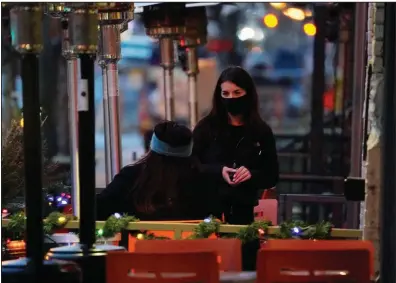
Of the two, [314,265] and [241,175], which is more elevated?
[241,175]

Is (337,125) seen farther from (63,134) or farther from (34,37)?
(34,37)

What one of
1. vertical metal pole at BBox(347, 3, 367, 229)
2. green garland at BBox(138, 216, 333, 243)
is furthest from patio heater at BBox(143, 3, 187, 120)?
green garland at BBox(138, 216, 333, 243)

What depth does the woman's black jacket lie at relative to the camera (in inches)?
142

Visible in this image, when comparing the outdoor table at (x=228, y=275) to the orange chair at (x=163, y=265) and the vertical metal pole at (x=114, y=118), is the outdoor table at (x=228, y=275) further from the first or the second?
the vertical metal pole at (x=114, y=118)

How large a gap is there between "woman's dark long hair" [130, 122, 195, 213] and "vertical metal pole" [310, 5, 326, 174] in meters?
3.23

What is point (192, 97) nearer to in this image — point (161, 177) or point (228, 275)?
point (161, 177)

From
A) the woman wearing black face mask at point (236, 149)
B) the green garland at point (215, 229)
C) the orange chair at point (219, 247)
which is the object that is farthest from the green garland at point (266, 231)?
the woman wearing black face mask at point (236, 149)

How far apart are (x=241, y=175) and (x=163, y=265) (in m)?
1.23

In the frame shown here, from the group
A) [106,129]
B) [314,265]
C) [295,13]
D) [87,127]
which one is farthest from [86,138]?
[295,13]

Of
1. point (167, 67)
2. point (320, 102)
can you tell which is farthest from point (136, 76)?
point (167, 67)

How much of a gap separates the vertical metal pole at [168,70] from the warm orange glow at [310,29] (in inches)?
92.2

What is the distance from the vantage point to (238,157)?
361 centimetres

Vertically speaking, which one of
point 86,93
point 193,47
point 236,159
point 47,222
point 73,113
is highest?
point 193,47

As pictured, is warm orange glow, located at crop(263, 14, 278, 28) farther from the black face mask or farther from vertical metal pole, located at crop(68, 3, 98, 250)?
vertical metal pole, located at crop(68, 3, 98, 250)
